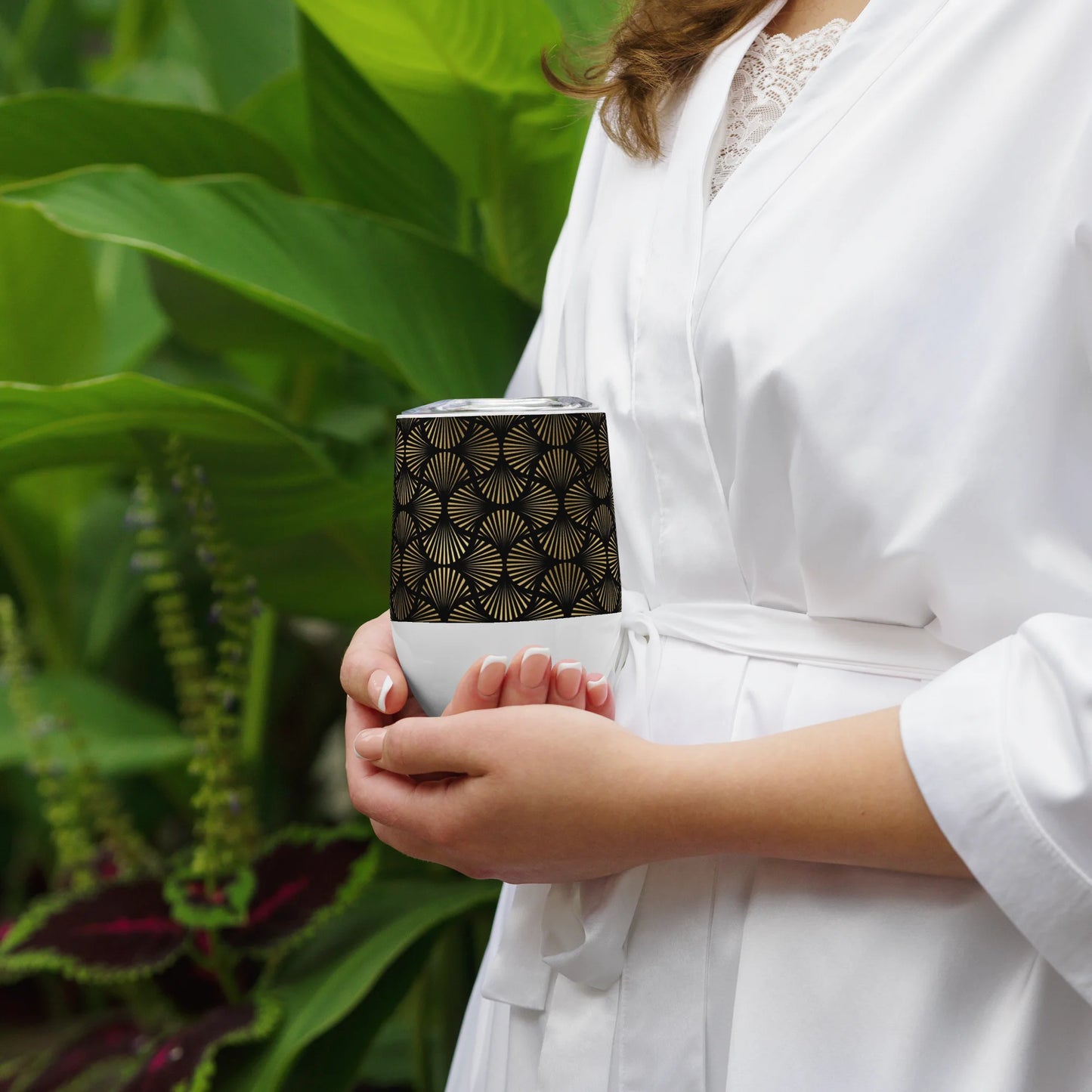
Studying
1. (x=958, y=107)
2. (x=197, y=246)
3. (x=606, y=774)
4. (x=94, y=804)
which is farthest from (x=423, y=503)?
(x=94, y=804)

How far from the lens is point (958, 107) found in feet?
1.55

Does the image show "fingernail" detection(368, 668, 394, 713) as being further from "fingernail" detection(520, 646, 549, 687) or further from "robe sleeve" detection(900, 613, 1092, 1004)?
"robe sleeve" detection(900, 613, 1092, 1004)

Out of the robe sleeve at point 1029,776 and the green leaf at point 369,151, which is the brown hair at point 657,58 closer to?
the robe sleeve at point 1029,776

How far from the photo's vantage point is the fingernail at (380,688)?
0.50 meters

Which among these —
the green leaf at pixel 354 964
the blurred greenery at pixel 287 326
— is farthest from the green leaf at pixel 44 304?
the green leaf at pixel 354 964

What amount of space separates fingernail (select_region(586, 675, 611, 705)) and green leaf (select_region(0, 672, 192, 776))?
0.72m

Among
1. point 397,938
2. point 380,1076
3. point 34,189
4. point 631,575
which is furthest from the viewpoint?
point 380,1076

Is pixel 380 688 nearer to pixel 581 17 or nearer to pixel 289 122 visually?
pixel 581 17

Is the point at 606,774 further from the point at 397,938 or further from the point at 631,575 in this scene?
the point at 397,938

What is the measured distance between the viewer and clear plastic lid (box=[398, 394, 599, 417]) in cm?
45

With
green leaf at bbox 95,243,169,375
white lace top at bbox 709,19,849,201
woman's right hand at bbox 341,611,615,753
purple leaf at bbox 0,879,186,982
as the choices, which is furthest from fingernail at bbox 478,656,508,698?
green leaf at bbox 95,243,169,375

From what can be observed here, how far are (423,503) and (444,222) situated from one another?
810 mm

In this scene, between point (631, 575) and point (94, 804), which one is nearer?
point (631, 575)

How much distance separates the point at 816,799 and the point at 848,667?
0.28 ft
